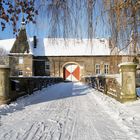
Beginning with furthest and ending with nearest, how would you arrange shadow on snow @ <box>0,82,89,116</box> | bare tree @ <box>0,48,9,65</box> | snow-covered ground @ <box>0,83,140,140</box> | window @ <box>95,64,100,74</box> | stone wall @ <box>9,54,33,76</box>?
bare tree @ <box>0,48,9,65</box>, window @ <box>95,64,100,74</box>, stone wall @ <box>9,54,33,76</box>, shadow on snow @ <box>0,82,89,116</box>, snow-covered ground @ <box>0,83,140,140</box>

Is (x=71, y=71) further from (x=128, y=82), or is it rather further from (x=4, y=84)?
(x=4, y=84)

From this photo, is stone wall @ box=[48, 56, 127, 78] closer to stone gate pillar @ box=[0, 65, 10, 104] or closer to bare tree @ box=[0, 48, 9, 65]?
bare tree @ box=[0, 48, 9, 65]

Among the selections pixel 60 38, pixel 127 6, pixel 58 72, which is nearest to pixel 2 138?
pixel 60 38

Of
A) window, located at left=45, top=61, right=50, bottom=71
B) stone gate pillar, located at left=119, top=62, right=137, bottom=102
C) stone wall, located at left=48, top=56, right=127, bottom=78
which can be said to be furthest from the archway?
stone gate pillar, located at left=119, top=62, right=137, bottom=102

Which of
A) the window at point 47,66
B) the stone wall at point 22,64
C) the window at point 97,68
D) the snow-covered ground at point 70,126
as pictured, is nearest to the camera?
the snow-covered ground at point 70,126

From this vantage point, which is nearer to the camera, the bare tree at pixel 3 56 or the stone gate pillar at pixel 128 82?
the stone gate pillar at pixel 128 82

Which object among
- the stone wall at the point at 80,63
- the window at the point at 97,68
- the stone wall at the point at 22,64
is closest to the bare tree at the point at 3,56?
the stone wall at the point at 22,64

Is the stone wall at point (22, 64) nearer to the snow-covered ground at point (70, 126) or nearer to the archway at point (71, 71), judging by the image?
the archway at point (71, 71)

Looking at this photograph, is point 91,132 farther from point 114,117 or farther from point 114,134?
point 114,117

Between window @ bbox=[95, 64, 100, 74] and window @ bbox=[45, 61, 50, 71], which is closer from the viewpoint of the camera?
window @ bbox=[45, 61, 50, 71]

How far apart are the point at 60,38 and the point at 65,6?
2.02 feet

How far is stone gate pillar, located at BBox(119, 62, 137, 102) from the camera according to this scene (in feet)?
42.5

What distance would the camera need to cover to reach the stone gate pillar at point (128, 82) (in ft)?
42.5

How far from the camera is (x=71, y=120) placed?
838 cm
